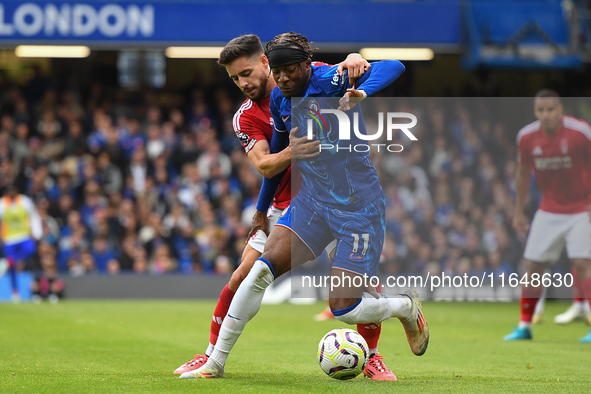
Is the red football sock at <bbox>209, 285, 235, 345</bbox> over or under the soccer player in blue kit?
under

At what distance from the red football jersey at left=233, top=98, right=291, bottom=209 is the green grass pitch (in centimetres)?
157

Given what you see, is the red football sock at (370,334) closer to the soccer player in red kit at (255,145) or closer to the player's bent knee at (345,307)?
the soccer player in red kit at (255,145)

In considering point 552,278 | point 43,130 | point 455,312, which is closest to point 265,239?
point 552,278

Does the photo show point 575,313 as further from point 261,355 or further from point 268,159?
point 268,159

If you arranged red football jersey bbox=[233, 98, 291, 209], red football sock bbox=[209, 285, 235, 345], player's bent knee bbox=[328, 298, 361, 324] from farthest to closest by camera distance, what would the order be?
1. red football sock bbox=[209, 285, 235, 345]
2. red football jersey bbox=[233, 98, 291, 209]
3. player's bent knee bbox=[328, 298, 361, 324]

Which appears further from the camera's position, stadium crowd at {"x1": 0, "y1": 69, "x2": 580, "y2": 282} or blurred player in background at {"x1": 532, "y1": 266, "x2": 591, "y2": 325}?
stadium crowd at {"x1": 0, "y1": 69, "x2": 580, "y2": 282}

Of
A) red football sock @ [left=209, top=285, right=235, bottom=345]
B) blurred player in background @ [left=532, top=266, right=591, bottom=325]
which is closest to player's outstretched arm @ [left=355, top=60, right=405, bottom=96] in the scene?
red football sock @ [left=209, top=285, right=235, bottom=345]

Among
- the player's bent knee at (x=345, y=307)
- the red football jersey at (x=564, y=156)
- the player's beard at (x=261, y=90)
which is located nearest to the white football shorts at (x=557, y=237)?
the red football jersey at (x=564, y=156)

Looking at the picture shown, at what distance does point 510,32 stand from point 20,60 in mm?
11813

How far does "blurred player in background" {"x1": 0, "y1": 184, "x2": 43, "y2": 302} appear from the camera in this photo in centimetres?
1542

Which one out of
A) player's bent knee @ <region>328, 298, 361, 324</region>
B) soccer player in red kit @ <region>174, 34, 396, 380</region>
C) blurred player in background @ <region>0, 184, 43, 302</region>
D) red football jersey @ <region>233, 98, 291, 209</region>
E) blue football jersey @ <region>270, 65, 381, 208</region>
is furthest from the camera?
blurred player in background @ <region>0, 184, 43, 302</region>

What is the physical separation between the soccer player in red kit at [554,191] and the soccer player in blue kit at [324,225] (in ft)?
11.7

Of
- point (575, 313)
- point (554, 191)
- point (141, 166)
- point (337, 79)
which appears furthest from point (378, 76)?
point (141, 166)

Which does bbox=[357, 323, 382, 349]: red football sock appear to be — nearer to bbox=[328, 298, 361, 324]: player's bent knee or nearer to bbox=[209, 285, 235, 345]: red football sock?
bbox=[328, 298, 361, 324]: player's bent knee
